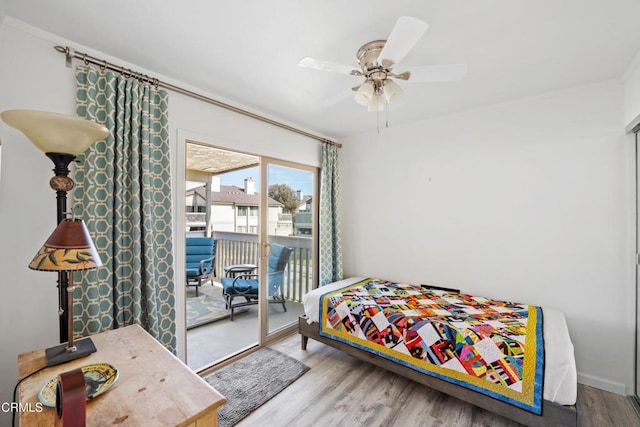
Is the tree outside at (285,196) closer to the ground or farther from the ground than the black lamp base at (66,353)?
farther from the ground

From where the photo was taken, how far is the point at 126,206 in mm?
1848

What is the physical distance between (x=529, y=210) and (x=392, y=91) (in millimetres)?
1913

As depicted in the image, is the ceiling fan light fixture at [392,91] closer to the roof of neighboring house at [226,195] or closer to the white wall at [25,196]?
the white wall at [25,196]

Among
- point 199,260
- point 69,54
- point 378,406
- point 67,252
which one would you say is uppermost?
point 69,54

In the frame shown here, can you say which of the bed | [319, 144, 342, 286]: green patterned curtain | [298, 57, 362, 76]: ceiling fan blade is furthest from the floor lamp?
[319, 144, 342, 286]: green patterned curtain

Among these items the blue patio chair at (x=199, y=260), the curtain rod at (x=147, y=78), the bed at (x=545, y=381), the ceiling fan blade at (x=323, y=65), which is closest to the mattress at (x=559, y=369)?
the bed at (x=545, y=381)

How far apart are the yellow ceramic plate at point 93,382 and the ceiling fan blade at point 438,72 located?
2098mm

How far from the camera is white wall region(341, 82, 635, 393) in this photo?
7.20 feet

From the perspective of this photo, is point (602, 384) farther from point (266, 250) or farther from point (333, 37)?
point (333, 37)

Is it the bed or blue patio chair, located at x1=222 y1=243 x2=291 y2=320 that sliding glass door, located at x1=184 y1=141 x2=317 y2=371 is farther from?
the bed

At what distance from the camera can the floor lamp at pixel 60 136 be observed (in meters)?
1.20

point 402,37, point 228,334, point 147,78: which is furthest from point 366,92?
point 228,334

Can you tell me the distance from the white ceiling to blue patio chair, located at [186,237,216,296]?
2.91 metres

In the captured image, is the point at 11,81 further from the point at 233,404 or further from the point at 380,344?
the point at 380,344
